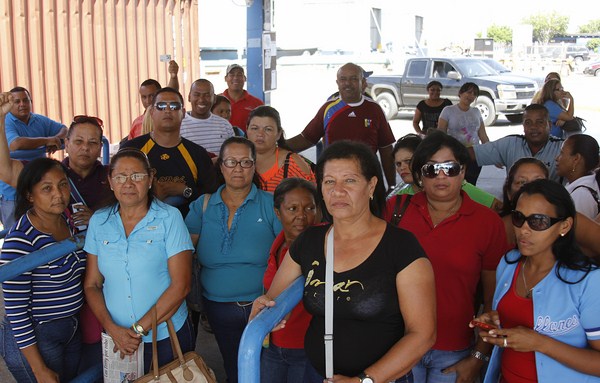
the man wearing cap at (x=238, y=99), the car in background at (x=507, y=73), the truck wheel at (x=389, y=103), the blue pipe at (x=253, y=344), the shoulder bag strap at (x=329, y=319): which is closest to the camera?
the blue pipe at (x=253, y=344)

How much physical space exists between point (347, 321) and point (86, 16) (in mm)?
9408

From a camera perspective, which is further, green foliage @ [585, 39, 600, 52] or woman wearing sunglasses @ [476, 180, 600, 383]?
green foliage @ [585, 39, 600, 52]

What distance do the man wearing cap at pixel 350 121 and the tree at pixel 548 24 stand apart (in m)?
80.1

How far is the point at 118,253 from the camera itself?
112 inches

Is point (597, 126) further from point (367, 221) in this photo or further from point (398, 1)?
point (398, 1)

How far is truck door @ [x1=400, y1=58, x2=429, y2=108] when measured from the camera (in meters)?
18.0

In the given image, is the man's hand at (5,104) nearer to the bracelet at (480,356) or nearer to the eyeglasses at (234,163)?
the eyeglasses at (234,163)

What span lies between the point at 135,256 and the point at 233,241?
22.7 inches

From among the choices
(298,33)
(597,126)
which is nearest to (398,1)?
(298,33)

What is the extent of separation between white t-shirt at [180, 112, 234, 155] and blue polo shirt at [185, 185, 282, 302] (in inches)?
82.9

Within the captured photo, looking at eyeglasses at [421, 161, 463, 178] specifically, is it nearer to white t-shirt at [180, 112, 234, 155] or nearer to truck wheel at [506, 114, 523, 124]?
white t-shirt at [180, 112, 234, 155]

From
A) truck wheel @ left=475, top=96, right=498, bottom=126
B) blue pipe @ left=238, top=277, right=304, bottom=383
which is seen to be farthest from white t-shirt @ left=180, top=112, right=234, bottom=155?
truck wheel @ left=475, top=96, right=498, bottom=126

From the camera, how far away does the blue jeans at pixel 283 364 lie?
9.50ft

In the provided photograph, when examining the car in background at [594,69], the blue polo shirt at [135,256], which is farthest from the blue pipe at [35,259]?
the car in background at [594,69]
